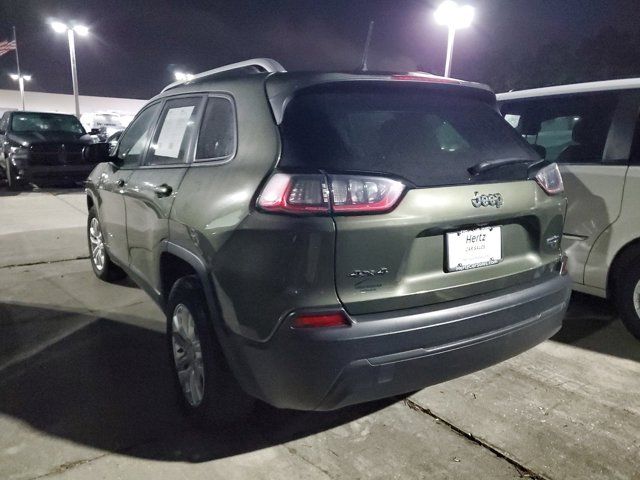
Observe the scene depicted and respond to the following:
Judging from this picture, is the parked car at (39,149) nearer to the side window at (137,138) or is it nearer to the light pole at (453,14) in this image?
the side window at (137,138)

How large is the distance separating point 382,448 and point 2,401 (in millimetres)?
2014

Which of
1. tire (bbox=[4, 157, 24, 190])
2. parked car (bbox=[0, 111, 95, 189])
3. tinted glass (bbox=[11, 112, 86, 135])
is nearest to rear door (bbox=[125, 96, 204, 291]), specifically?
parked car (bbox=[0, 111, 95, 189])

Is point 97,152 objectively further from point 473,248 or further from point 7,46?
point 7,46

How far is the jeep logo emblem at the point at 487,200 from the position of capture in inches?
87.6

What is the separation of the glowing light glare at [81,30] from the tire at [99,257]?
19.9 m

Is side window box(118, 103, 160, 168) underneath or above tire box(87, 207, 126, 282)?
above

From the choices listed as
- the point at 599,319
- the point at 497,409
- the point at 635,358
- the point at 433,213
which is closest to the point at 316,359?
the point at 433,213

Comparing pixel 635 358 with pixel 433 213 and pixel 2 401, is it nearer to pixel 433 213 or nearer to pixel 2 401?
pixel 433 213

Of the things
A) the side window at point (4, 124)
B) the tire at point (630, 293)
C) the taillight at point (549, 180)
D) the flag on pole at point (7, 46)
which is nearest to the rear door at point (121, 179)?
the taillight at point (549, 180)

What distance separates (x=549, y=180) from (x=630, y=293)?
139 centimetres

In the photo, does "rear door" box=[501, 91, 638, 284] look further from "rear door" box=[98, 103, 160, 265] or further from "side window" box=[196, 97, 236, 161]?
"rear door" box=[98, 103, 160, 265]

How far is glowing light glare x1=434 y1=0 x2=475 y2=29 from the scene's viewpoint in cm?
1391

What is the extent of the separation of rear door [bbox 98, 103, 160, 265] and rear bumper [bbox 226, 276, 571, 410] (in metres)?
1.93

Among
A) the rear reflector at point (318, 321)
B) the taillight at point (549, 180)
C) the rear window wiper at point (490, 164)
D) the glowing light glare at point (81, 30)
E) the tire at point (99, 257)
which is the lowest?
the tire at point (99, 257)
